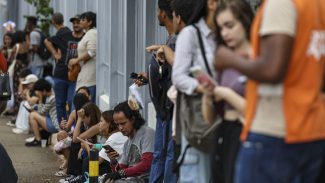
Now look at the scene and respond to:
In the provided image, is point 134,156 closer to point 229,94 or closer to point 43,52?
point 229,94

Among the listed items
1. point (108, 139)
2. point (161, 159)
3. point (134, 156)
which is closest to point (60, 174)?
point (108, 139)

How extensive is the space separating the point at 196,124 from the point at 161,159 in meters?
2.66

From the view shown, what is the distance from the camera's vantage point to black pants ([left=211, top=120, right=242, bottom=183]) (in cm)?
513

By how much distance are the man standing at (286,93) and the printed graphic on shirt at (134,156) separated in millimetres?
4843

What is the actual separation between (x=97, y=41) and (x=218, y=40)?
331 inches

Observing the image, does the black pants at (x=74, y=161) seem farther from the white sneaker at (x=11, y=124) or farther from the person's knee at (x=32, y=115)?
the white sneaker at (x=11, y=124)

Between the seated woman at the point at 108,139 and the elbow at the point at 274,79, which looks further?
the seated woman at the point at 108,139

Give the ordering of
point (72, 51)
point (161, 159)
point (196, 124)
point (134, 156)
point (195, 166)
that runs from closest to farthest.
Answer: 1. point (196, 124)
2. point (195, 166)
3. point (161, 159)
4. point (134, 156)
5. point (72, 51)

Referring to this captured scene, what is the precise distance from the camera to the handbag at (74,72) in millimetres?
13516

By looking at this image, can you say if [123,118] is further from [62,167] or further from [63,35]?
[63,35]

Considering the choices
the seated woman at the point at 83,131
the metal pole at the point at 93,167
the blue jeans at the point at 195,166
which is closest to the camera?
the blue jeans at the point at 195,166

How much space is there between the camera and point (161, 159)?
328 inches

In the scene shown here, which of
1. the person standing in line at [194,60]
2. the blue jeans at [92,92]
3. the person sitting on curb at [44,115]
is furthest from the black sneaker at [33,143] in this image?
the person standing in line at [194,60]

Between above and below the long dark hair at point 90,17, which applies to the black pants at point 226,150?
below
